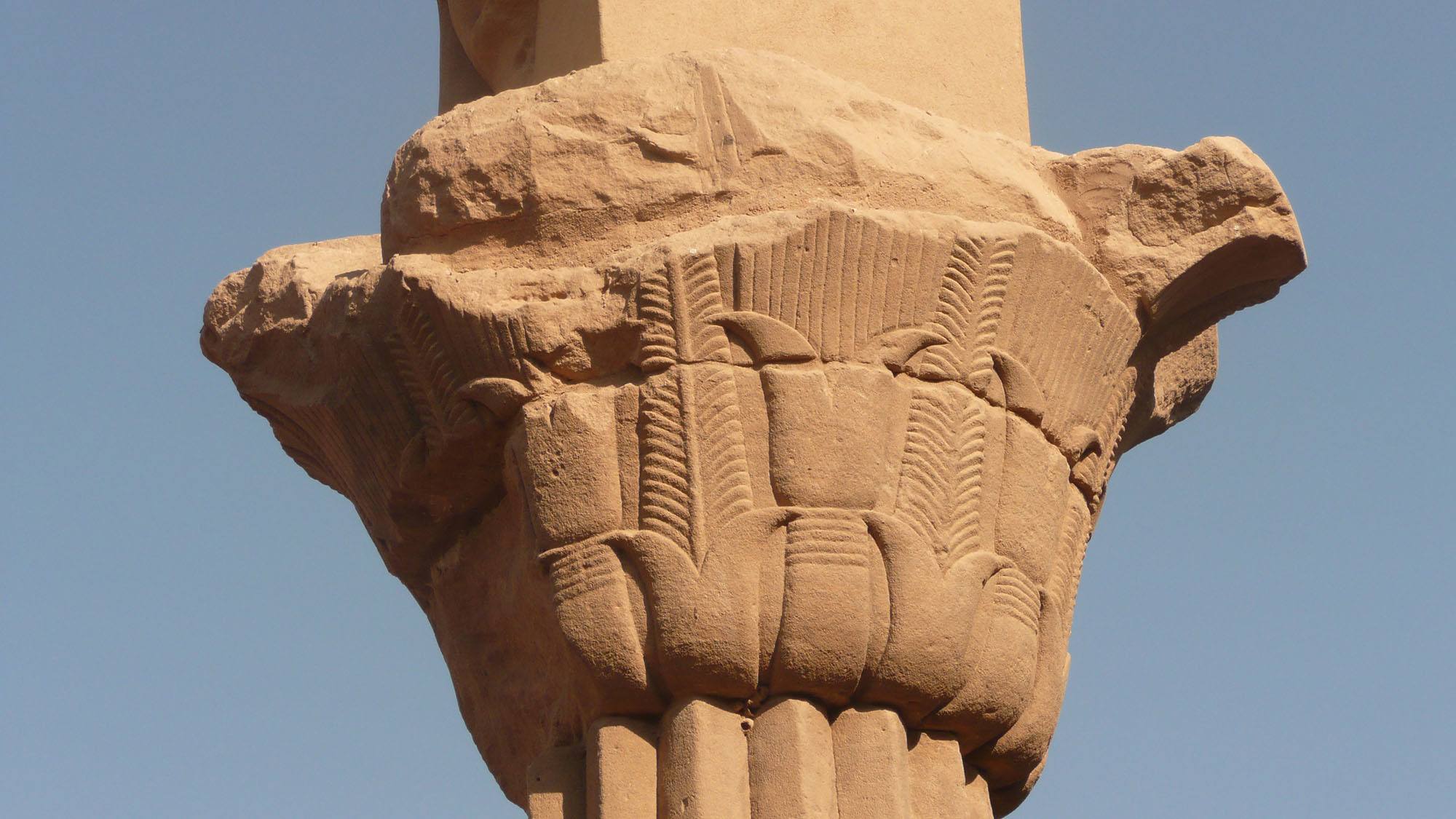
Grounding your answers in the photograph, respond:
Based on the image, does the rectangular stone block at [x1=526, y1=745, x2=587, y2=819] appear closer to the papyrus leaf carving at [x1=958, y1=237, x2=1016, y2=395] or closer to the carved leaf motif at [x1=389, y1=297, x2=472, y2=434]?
the carved leaf motif at [x1=389, y1=297, x2=472, y2=434]

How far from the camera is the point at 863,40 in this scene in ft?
18.0

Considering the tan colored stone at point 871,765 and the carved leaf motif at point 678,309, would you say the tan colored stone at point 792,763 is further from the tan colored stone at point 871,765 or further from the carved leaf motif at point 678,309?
the carved leaf motif at point 678,309

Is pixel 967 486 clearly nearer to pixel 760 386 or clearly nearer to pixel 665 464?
pixel 760 386

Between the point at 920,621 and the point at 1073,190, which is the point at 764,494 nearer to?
the point at 920,621

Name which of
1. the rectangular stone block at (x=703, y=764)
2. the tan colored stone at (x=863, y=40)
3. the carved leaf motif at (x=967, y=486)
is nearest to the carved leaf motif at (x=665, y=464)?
the rectangular stone block at (x=703, y=764)

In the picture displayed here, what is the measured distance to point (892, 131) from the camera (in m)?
5.21

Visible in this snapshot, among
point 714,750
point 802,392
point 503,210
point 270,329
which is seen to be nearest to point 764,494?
point 802,392

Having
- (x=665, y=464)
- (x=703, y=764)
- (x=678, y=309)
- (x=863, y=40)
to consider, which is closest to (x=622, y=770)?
(x=703, y=764)

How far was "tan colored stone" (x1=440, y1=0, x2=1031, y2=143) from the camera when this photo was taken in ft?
17.9

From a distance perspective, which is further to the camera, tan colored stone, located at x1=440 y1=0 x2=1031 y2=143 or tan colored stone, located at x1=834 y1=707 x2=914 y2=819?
tan colored stone, located at x1=440 y1=0 x2=1031 y2=143

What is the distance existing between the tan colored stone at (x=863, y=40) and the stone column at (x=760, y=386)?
1 centimetres

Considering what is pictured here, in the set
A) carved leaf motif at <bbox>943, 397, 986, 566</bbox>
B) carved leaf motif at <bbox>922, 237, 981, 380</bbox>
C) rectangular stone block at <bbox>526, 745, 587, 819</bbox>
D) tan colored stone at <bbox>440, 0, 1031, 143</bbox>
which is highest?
tan colored stone at <bbox>440, 0, 1031, 143</bbox>

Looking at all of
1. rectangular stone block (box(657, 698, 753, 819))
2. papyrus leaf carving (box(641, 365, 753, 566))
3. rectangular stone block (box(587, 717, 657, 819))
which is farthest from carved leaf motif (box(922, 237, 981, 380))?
rectangular stone block (box(587, 717, 657, 819))

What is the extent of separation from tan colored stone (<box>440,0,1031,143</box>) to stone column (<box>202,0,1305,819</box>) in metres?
0.01
